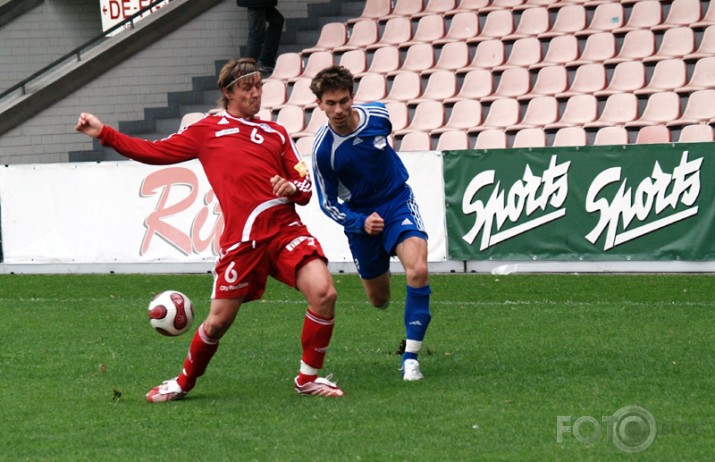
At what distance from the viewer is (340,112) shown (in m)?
7.66

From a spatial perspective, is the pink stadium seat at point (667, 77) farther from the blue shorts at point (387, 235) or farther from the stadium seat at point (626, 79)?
the blue shorts at point (387, 235)

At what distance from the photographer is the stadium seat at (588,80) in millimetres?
16906

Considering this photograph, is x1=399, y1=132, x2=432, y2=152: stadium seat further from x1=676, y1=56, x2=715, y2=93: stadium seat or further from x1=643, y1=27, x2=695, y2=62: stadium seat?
x1=676, y1=56, x2=715, y2=93: stadium seat

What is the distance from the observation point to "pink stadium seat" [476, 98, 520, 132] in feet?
55.6

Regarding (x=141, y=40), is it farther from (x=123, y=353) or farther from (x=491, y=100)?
(x=123, y=353)

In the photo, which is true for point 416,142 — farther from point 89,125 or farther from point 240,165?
point 89,125

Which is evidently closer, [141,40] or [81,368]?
[81,368]

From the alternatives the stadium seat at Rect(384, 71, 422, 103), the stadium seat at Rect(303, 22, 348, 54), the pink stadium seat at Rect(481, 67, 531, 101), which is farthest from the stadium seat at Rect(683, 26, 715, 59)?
the stadium seat at Rect(303, 22, 348, 54)

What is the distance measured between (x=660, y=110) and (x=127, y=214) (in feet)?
23.1

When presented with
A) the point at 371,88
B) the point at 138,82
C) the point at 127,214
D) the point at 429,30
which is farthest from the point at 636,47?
the point at 138,82

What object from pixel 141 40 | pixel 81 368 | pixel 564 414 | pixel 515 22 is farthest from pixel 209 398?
pixel 141 40

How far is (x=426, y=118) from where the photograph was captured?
17.8m

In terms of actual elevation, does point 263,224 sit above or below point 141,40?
below

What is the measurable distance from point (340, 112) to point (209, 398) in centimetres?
194
